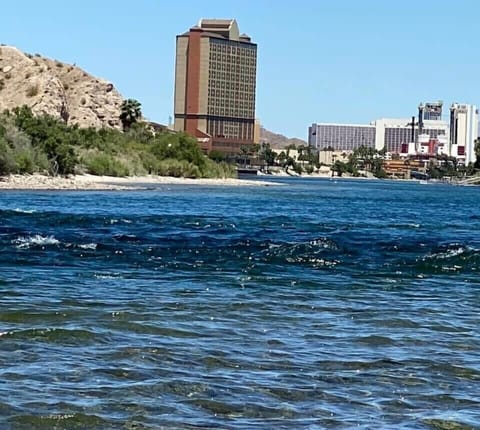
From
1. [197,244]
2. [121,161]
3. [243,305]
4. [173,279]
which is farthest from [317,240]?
[121,161]

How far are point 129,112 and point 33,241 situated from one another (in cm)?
14629

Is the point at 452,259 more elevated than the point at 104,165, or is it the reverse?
the point at 104,165

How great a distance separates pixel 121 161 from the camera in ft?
412

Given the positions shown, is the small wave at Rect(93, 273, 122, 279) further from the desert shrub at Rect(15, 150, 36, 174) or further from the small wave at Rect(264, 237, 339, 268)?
the desert shrub at Rect(15, 150, 36, 174)

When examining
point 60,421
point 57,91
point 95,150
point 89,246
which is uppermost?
point 57,91

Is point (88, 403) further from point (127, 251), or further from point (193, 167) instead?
point (193, 167)

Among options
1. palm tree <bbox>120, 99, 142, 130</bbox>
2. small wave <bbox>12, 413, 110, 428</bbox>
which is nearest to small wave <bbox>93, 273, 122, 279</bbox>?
small wave <bbox>12, 413, 110, 428</bbox>

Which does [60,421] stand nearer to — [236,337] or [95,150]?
[236,337]

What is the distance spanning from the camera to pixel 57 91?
532 feet

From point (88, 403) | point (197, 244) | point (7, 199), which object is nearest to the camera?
point (88, 403)

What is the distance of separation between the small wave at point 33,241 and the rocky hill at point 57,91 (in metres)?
124

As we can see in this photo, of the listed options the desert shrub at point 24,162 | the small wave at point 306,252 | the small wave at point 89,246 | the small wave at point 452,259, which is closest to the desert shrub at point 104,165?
the desert shrub at point 24,162

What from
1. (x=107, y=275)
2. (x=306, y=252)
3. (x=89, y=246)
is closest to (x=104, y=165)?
(x=89, y=246)

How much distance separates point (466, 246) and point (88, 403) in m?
23.5
